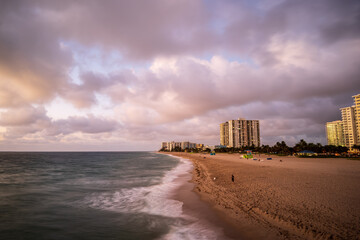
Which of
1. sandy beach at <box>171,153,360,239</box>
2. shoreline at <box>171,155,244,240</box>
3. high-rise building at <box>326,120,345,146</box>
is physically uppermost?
high-rise building at <box>326,120,345,146</box>

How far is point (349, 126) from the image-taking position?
170 metres

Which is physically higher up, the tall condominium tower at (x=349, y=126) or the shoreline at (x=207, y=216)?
the tall condominium tower at (x=349, y=126)

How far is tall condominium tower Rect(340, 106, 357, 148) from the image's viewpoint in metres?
165

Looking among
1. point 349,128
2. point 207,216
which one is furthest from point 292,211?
point 349,128

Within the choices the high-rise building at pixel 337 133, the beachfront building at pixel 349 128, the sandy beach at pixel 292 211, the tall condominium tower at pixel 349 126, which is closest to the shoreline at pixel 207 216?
the sandy beach at pixel 292 211

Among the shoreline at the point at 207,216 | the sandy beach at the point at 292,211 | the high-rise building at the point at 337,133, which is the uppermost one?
the high-rise building at the point at 337,133

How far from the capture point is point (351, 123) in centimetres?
16775

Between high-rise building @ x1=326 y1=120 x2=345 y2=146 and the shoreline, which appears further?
high-rise building @ x1=326 y1=120 x2=345 y2=146

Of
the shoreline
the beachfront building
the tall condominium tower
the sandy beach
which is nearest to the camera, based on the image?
the sandy beach

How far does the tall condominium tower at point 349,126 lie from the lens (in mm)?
164525

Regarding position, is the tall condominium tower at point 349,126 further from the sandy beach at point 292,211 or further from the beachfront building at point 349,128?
the sandy beach at point 292,211

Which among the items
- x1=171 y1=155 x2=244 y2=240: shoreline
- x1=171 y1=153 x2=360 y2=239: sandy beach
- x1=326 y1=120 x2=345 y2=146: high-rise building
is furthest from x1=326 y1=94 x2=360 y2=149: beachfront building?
x1=171 y1=155 x2=244 y2=240: shoreline

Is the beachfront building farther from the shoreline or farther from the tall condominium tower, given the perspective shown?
the shoreline

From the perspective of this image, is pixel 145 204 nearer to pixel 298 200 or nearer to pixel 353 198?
pixel 298 200
